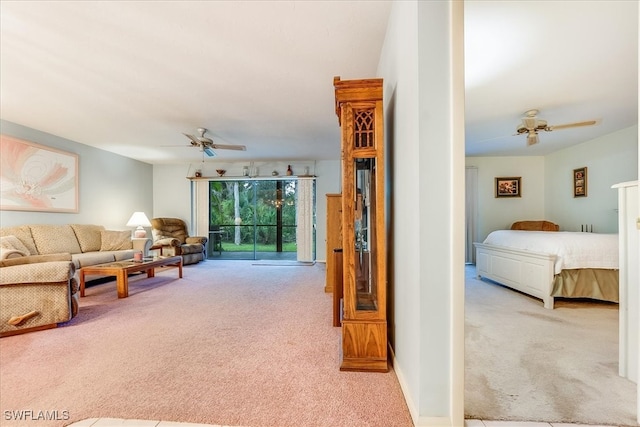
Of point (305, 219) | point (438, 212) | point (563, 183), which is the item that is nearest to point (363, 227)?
point (438, 212)

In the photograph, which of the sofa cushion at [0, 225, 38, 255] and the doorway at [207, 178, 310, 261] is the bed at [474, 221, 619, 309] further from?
the sofa cushion at [0, 225, 38, 255]

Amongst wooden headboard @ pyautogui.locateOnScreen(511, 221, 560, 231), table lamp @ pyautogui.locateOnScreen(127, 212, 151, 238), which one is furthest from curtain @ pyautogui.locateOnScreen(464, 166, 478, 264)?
table lamp @ pyautogui.locateOnScreen(127, 212, 151, 238)

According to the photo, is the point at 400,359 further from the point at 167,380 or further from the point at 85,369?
the point at 85,369

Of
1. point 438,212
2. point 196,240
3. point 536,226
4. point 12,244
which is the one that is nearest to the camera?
point 438,212

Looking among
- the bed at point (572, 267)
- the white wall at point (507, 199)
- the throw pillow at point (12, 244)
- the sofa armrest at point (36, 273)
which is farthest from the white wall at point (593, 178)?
the throw pillow at point (12, 244)

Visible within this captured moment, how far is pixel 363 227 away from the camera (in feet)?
6.31

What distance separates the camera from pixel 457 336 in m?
1.28

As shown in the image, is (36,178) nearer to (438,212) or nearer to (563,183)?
(438,212)

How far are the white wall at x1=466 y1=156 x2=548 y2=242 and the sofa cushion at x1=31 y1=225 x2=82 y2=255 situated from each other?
7.39 metres

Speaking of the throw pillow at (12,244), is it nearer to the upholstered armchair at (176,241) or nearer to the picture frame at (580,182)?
the upholstered armchair at (176,241)

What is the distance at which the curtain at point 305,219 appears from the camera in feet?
21.8

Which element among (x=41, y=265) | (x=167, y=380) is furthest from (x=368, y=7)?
(x=41, y=265)

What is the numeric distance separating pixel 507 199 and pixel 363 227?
546 centimetres

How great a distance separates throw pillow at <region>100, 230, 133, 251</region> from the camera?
4930mm
